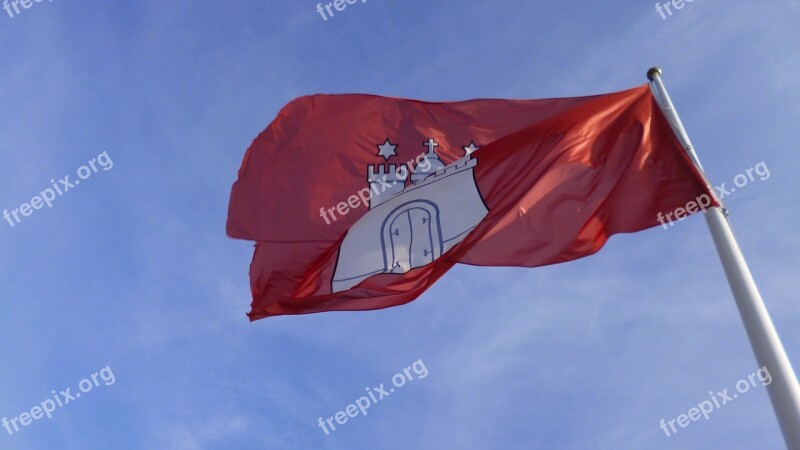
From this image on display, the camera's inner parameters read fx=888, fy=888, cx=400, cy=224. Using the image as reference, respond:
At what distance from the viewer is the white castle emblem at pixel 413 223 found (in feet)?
44.5

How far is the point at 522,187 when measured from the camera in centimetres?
1350

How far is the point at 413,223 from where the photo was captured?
14.0m

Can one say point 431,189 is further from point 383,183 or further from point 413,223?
point 383,183

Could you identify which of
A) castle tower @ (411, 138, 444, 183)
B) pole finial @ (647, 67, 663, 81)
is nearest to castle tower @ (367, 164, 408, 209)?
castle tower @ (411, 138, 444, 183)

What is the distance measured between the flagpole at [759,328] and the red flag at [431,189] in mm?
427

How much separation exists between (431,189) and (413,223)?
777 millimetres

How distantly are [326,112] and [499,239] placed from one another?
15.2 ft

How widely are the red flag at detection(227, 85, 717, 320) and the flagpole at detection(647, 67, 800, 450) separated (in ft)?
1.40

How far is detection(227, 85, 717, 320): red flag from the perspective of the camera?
12.7m

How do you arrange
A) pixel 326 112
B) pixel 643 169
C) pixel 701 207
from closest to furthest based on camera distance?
1. pixel 701 207
2. pixel 643 169
3. pixel 326 112

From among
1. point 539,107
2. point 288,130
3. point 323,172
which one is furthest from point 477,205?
point 288,130

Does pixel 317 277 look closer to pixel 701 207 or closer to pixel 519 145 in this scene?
pixel 519 145

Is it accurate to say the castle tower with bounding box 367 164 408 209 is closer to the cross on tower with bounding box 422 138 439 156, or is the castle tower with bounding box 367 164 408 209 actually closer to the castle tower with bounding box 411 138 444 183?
the castle tower with bounding box 411 138 444 183

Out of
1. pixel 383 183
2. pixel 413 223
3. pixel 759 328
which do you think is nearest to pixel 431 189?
pixel 413 223
